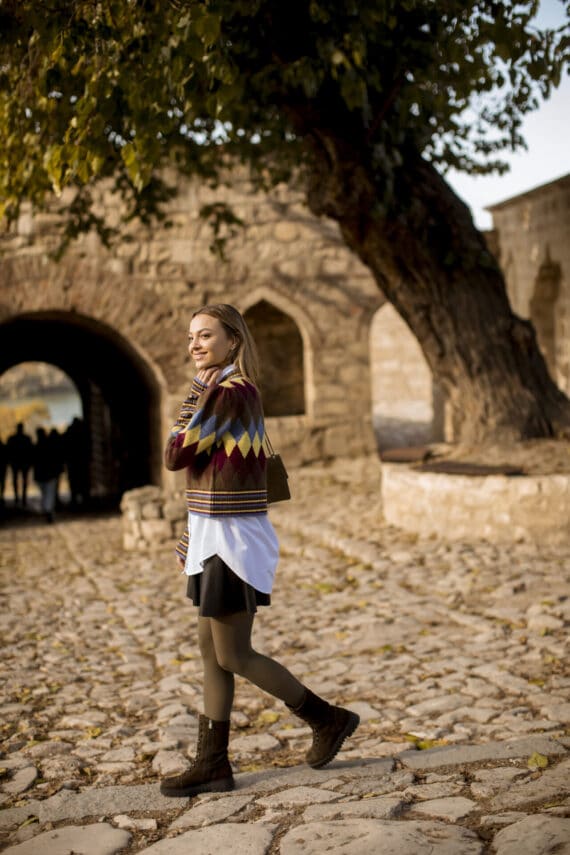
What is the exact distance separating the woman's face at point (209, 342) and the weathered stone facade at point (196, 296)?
29.1 ft

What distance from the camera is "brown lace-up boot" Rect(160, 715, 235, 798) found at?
310cm

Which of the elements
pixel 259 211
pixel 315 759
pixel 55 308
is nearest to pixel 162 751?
pixel 315 759

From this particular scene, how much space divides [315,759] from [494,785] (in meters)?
0.63

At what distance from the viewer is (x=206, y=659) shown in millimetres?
3143

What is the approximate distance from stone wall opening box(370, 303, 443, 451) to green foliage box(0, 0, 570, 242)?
Answer: 31.7 ft

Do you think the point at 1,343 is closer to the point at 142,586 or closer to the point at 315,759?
the point at 142,586

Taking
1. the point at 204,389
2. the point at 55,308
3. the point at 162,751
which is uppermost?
the point at 55,308

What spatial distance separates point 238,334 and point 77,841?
62.7 inches

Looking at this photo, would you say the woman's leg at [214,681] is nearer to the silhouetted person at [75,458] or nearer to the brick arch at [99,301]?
the brick arch at [99,301]

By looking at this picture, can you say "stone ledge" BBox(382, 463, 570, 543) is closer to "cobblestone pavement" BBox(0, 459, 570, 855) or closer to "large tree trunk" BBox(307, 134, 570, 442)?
"cobblestone pavement" BBox(0, 459, 570, 855)

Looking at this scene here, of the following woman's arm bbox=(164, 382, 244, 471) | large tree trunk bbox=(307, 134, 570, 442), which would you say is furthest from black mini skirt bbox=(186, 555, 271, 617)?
large tree trunk bbox=(307, 134, 570, 442)

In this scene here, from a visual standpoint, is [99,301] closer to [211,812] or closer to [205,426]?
[205,426]

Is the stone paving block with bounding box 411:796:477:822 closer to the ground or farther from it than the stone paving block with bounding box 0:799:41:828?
farther from it

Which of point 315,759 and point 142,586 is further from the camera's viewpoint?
point 142,586
